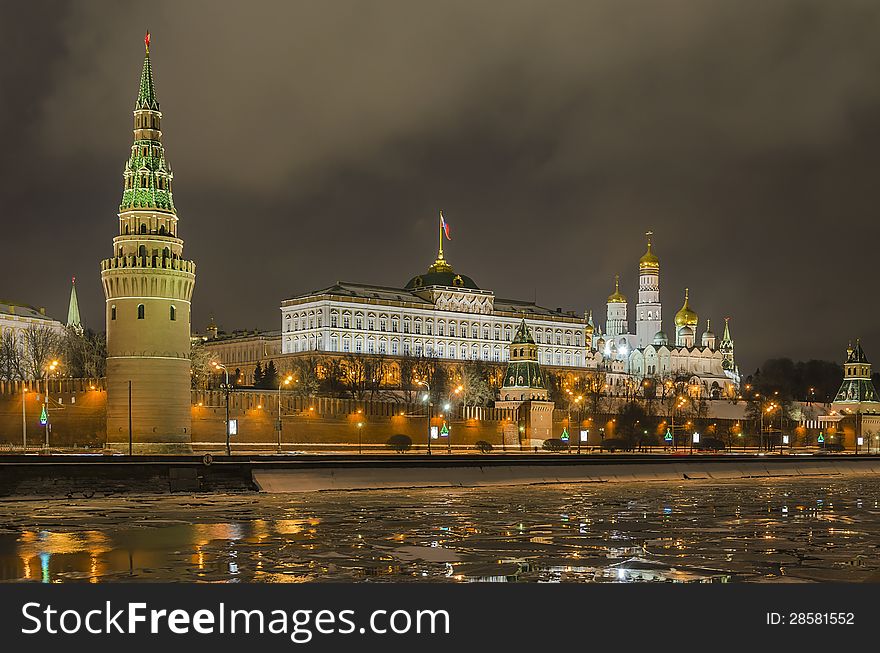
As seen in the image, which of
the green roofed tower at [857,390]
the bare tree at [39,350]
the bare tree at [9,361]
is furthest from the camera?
the green roofed tower at [857,390]

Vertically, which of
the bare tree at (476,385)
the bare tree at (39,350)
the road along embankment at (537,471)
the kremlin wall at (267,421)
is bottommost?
the road along embankment at (537,471)

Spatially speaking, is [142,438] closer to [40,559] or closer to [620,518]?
[620,518]

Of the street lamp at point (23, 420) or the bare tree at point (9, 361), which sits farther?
the bare tree at point (9, 361)

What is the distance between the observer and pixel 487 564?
109ft

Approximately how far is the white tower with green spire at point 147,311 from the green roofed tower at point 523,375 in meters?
40.6

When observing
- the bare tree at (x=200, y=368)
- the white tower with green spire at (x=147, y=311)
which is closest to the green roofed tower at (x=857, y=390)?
the bare tree at (x=200, y=368)

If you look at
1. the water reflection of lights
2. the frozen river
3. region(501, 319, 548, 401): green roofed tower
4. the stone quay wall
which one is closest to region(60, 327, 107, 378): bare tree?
the stone quay wall

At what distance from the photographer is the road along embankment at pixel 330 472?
188 ft

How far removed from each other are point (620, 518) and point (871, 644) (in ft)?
84.7

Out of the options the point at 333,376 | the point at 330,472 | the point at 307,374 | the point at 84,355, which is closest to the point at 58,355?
the point at 84,355

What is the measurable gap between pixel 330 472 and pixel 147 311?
24.2 metres

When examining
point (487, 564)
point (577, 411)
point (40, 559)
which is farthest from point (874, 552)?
point (577, 411)

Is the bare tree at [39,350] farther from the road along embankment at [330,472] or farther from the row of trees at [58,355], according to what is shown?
the road along embankment at [330,472]

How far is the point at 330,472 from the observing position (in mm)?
67312
